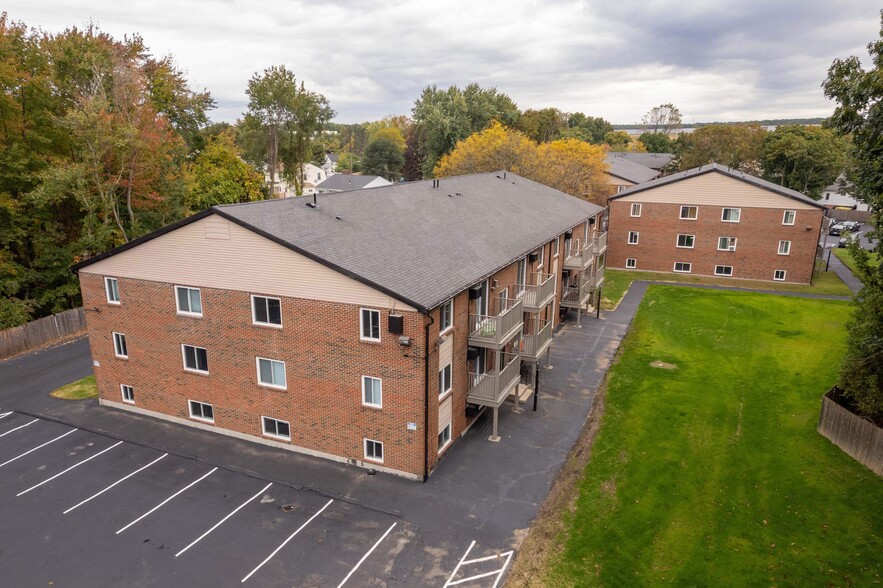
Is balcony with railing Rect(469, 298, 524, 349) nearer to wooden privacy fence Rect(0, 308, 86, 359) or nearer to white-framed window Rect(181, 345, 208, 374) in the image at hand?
white-framed window Rect(181, 345, 208, 374)

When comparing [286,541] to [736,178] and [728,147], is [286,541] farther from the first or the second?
[728,147]

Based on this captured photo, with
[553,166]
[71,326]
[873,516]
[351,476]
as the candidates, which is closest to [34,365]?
[71,326]

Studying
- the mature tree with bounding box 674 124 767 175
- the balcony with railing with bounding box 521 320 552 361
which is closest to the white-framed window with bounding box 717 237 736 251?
the balcony with railing with bounding box 521 320 552 361

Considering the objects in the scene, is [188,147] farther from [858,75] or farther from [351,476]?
[858,75]

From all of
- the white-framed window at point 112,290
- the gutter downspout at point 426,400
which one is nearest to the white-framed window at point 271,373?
the gutter downspout at point 426,400

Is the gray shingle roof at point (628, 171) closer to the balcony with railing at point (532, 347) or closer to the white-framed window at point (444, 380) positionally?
the balcony with railing at point (532, 347)

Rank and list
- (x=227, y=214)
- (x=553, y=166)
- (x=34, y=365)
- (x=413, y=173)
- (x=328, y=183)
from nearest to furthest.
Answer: (x=227, y=214) → (x=34, y=365) → (x=553, y=166) → (x=328, y=183) → (x=413, y=173)
